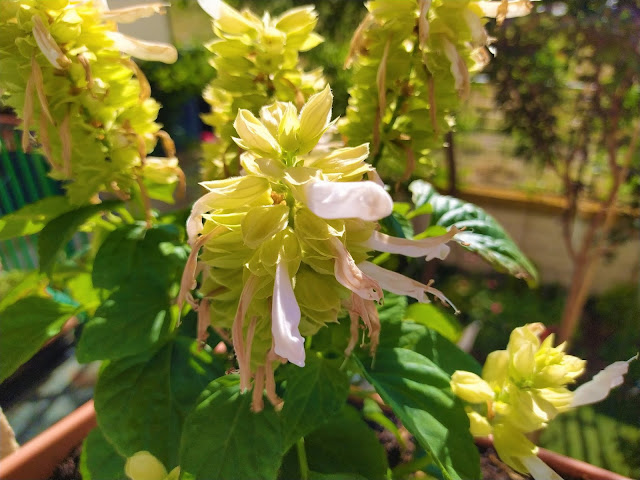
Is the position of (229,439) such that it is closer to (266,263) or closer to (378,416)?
(266,263)

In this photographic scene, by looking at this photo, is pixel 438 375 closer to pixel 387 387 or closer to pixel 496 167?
pixel 387 387

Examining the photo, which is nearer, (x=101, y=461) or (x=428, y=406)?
(x=428, y=406)

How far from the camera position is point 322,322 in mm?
374

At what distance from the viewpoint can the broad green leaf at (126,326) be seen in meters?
0.45

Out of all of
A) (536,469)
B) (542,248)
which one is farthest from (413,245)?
(542,248)

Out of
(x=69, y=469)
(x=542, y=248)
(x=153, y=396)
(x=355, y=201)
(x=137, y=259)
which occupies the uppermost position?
(x=355, y=201)

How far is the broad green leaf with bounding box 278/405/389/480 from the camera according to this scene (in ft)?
1.73

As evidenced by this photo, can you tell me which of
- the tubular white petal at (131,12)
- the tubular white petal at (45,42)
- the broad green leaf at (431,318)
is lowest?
the broad green leaf at (431,318)

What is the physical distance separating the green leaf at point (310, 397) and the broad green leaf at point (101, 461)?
24 centimetres

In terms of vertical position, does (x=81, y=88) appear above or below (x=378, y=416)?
above

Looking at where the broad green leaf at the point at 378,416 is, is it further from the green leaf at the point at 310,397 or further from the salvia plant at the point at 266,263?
the green leaf at the point at 310,397

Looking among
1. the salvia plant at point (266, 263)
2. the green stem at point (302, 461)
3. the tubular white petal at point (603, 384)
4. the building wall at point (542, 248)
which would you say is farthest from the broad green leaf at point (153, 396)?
the building wall at point (542, 248)

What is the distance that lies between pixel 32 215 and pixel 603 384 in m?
0.57

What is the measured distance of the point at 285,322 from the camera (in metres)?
0.30
